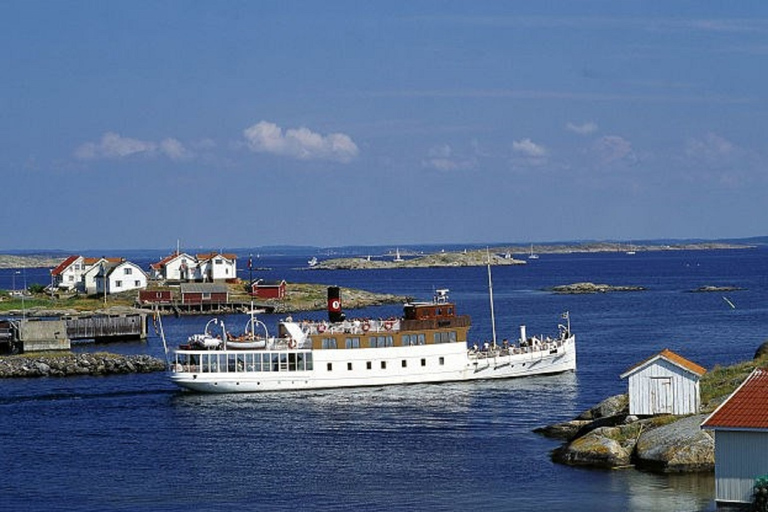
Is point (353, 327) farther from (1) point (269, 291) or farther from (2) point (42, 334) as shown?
(1) point (269, 291)

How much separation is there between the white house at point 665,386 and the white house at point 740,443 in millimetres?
9094

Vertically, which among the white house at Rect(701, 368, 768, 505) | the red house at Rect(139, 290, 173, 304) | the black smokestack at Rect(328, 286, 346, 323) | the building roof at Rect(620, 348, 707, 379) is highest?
the red house at Rect(139, 290, 173, 304)

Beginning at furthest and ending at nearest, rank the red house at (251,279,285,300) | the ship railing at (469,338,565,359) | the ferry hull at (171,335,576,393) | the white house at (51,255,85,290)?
the white house at (51,255,85,290), the red house at (251,279,285,300), the ship railing at (469,338,565,359), the ferry hull at (171,335,576,393)

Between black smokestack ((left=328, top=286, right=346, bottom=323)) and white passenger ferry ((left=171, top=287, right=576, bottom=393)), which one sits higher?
black smokestack ((left=328, top=286, right=346, bottom=323))

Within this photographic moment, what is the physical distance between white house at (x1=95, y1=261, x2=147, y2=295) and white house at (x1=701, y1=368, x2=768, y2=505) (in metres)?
108

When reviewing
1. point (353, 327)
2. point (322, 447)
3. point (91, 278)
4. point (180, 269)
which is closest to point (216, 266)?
point (180, 269)

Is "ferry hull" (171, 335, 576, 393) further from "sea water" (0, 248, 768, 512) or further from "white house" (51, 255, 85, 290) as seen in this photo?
"white house" (51, 255, 85, 290)

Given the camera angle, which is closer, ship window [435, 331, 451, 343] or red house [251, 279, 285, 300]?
ship window [435, 331, 451, 343]

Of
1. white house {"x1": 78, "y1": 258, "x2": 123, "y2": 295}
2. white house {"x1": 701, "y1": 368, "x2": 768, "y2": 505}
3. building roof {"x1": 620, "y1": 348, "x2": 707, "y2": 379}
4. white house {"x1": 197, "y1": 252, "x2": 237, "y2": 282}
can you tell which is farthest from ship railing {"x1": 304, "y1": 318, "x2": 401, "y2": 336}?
white house {"x1": 197, "y1": 252, "x2": 237, "y2": 282}

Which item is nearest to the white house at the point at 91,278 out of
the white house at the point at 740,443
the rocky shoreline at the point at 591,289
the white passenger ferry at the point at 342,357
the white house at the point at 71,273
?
the white house at the point at 71,273

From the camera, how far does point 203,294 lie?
129750 mm

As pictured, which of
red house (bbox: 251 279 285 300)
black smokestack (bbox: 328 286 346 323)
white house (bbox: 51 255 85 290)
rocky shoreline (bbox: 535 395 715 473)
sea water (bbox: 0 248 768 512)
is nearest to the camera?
sea water (bbox: 0 248 768 512)

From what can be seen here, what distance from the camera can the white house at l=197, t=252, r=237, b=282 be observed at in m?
146

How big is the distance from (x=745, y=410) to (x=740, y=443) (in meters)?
0.93
